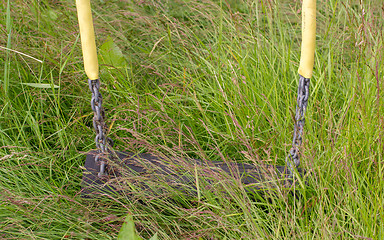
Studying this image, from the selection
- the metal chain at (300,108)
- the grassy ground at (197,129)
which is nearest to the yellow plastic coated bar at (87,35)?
the grassy ground at (197,129)

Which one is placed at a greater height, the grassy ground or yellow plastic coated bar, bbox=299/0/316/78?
yellow plastic coated bar, bbox=299/0/316/78

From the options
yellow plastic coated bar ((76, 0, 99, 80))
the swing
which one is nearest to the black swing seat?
the swing

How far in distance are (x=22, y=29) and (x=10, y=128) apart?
810 millimetres

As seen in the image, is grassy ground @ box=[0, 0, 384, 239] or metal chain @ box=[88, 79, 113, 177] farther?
metal chain @ box=[88, 79, 113, 177]

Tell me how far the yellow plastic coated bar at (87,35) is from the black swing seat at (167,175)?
328 mm

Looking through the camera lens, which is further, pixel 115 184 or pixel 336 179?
pixel 115 184

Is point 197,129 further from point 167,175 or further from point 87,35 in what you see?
point 87,35

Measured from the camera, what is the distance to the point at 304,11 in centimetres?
129

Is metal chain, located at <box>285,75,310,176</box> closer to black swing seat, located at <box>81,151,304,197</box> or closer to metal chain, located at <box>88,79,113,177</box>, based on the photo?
black swing seat, located at <box>81,151,304,197</box>

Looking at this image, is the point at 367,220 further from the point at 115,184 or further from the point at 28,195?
the point at 28,195

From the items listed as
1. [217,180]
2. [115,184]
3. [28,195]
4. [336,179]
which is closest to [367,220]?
[336,179]

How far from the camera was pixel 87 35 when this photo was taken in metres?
1.39

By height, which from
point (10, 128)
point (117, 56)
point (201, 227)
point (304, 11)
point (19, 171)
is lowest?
point (201, 227)

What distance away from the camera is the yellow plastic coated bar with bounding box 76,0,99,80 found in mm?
1347
